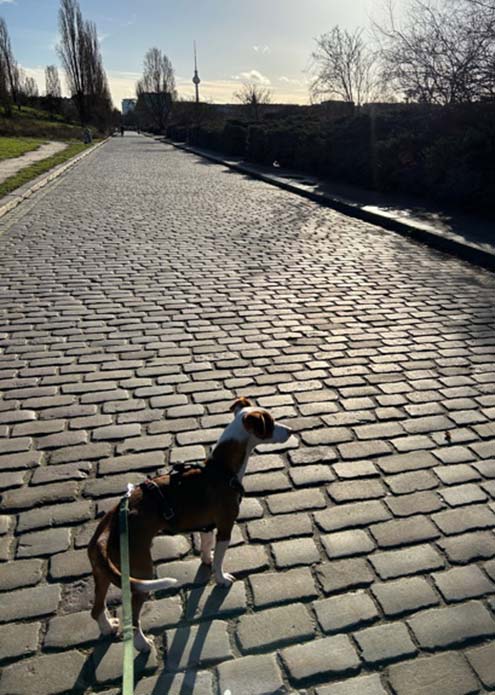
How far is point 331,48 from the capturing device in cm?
2700

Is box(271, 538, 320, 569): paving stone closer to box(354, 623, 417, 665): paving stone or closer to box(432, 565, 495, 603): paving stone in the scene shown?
box(354, 623, 417, 665): paving stone

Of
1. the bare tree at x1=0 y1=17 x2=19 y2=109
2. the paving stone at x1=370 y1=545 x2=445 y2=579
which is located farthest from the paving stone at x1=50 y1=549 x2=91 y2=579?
the bare tree at x1=0 y1=17 x2=19 y2=109

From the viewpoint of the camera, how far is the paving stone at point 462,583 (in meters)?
2.48

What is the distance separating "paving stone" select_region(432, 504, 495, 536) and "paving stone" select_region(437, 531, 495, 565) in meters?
0.05

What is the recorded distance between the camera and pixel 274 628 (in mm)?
2312

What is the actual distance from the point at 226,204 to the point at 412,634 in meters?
13.3

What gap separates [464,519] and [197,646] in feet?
5.52

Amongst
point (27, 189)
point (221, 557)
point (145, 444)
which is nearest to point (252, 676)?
point (221, 557)

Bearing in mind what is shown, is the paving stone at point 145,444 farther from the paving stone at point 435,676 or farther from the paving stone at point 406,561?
the paving stone at point 435,676

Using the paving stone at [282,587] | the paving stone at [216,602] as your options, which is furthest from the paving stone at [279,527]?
the paving stone at [216,602]

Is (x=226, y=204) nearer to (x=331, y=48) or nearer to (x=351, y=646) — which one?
(x=351, y=646)

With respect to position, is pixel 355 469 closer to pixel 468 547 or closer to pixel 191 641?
pixel 468 547

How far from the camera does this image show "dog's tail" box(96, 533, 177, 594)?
6.11 ft

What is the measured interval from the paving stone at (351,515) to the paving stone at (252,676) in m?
0.88
